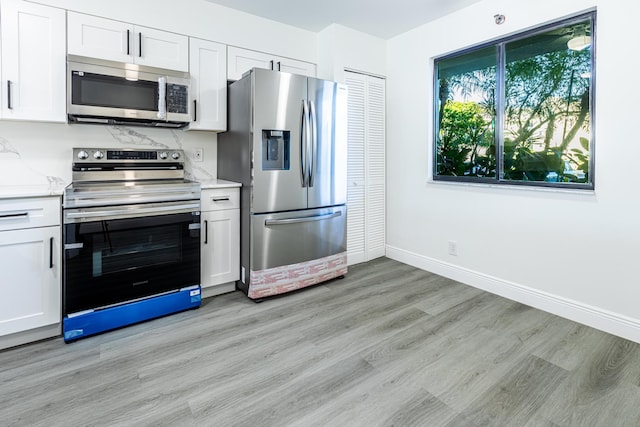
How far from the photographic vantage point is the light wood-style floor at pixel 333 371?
1621 mm

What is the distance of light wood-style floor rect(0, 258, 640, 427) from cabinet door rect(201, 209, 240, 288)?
303 mm

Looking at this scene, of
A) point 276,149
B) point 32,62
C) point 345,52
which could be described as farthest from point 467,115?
point 32,62

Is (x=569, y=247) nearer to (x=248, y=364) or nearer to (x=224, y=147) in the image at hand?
(x=248, y=364)

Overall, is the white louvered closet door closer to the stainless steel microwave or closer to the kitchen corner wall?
the stainless steel microwave

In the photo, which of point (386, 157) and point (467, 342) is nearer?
point (467, 342)

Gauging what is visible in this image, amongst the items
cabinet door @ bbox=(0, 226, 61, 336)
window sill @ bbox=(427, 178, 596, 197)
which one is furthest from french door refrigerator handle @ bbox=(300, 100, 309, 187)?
cabinet door @ bbox=(0, 226, 61, 336)

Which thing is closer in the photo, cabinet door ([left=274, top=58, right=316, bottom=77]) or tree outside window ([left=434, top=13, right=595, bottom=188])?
tree outside window ([left=434, top=13, right=595, bottom=188])

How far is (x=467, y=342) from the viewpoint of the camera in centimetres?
227

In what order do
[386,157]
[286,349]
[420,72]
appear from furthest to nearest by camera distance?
1. [386,157]
2. [420,72]
3. [286,349]

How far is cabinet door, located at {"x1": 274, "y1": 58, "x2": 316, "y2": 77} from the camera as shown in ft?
11.5

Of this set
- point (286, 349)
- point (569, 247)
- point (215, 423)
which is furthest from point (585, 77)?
point (215, 423)

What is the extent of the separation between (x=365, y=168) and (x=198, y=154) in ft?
5.93

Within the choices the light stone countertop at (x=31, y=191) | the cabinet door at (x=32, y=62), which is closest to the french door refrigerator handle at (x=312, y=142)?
the light stone countertop at (x=31, y=191)

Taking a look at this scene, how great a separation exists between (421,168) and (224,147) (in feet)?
6.77
